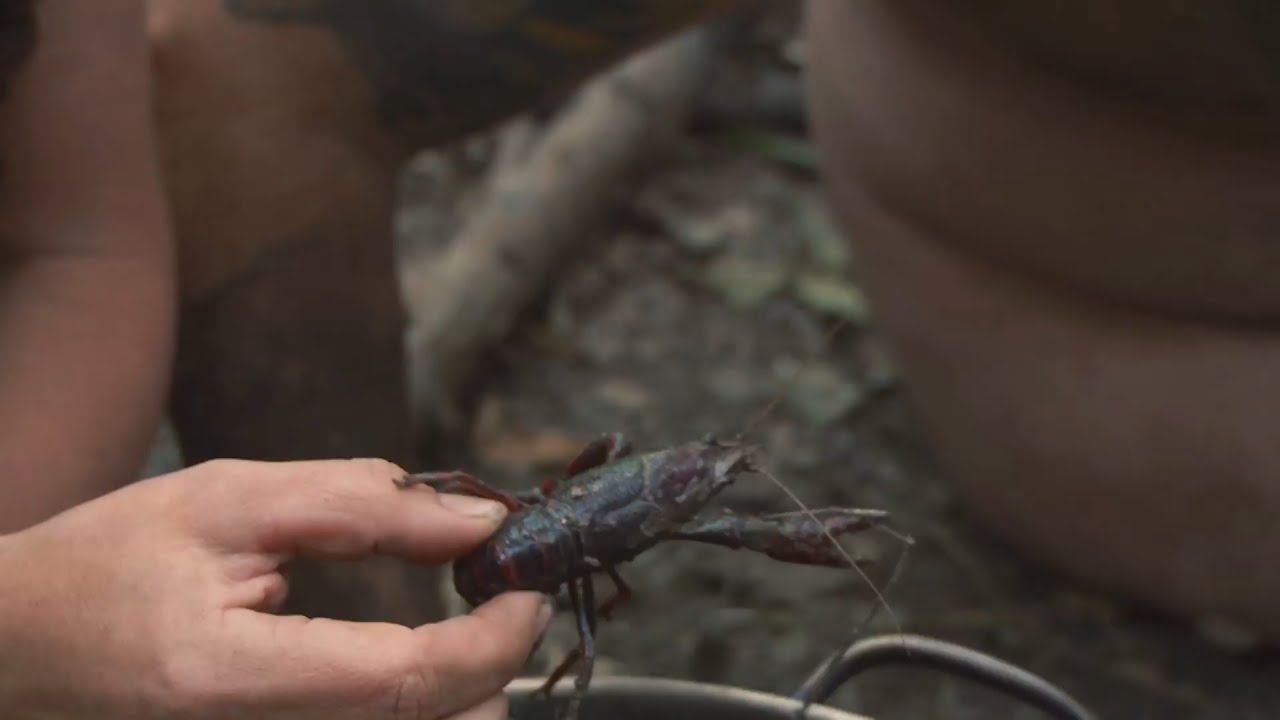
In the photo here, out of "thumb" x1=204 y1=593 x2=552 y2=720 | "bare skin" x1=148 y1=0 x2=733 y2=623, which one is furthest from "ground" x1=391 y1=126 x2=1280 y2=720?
"thumb" x1=204 y1=593 x2=552 y2=720

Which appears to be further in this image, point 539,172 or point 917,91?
point 539,172

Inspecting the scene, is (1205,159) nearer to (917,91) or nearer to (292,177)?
(917,91)

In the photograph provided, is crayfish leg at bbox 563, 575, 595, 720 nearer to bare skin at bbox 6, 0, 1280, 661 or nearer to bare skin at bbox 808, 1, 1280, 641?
bare skin at bbox 6, 0, 1280, 661

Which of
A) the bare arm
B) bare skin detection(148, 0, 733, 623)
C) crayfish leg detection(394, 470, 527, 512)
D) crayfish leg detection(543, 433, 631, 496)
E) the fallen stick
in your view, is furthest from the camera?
the fallen stick

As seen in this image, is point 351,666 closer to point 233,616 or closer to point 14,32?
point 233,616

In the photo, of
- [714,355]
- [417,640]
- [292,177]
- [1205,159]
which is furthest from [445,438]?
[417,640]

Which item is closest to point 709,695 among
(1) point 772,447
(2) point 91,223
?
(2) point 91,223

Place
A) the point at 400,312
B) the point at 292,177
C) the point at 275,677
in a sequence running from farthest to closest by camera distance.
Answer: the point at 400,312, the point at 292,177, the point at 275,677
